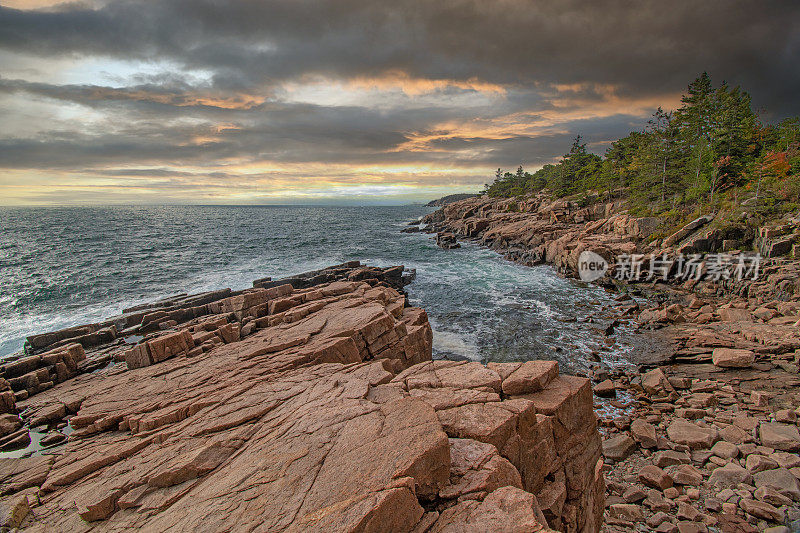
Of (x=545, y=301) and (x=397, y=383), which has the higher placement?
(x=397, y=383)

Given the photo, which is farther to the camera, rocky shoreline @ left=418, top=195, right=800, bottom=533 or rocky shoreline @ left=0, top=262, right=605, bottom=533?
rocky shoreline @ left=418, top=195, right=800, bottom=533

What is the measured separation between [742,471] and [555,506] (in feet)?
24.9

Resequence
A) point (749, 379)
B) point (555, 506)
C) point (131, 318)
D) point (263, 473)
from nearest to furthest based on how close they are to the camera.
Result: point (263, 473) → point (555, 506) → point (749, 379) → point (131, 318)

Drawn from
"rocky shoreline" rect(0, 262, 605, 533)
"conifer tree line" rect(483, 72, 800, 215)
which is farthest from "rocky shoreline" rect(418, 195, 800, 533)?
"conifer tree line" rect(483, 72, 800, 215)

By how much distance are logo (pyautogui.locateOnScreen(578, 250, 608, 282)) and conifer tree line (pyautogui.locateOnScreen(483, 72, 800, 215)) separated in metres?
14.0

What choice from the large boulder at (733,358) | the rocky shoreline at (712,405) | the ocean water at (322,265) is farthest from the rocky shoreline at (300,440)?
the large boulder at (733,358)

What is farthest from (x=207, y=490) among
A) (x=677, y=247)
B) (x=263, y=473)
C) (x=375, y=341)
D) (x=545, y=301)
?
(x=677, y=247)

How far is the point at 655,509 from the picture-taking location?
9219mm

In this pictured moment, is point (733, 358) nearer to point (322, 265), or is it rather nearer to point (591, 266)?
point (591, 266)

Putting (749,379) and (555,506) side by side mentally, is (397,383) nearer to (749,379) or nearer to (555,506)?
(555,506)

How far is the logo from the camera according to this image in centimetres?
3450

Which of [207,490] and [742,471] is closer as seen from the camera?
A: [207,490]

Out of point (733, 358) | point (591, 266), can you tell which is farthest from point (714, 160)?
point (733, 358)

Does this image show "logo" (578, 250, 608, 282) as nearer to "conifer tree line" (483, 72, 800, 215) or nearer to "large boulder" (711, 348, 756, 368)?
"conifer tree line" (483, 72, 800, 215)
